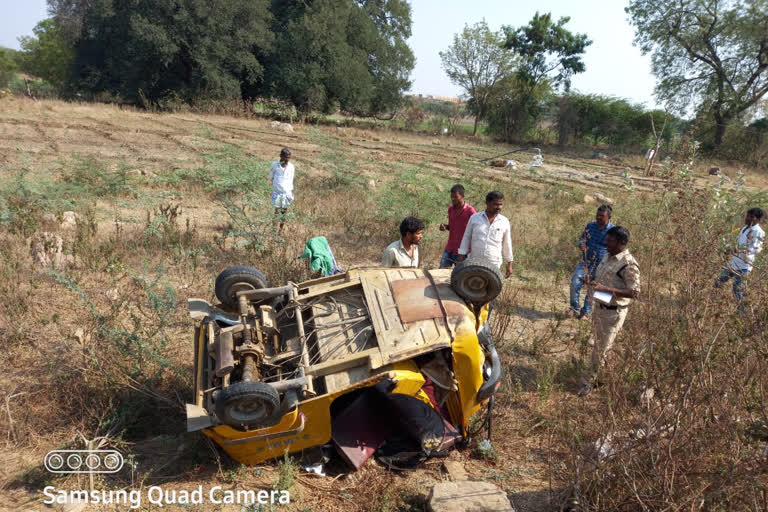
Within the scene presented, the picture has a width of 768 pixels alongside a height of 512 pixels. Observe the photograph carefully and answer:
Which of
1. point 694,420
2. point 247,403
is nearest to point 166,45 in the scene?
point 247,403

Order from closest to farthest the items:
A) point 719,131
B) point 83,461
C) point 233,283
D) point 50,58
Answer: point 83,461
point 233,283
point 719,131
point 50,58

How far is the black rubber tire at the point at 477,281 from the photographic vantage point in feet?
11.7

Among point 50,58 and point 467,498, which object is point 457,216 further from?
point 50,58

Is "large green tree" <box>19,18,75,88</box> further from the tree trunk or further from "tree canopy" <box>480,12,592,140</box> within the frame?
the tree trunk

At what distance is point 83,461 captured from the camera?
11.1ft

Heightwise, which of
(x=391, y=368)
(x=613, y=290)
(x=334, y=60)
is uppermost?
(x=334, y=60)

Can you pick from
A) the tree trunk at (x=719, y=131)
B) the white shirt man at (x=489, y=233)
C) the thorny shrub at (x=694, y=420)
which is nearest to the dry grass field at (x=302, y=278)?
the thorny shrub at (x=694, y=420)

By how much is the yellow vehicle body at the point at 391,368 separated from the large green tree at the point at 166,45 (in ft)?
90.0

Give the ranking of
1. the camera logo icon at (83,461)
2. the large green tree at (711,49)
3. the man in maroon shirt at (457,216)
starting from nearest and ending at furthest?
the camera logo icon at (83,461)
the man in maroon shirt at (457,216)
the large green tree at (711,49)

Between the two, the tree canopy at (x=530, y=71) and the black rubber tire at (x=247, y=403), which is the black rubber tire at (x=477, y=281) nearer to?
the black rubber tire at (x=247, y=403)

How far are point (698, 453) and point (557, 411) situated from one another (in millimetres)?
1691

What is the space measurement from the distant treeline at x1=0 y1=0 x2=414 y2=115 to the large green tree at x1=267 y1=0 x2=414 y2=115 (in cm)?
7

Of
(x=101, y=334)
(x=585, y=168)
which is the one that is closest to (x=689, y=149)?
(x=101, y=334)

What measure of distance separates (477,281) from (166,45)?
2822cm
